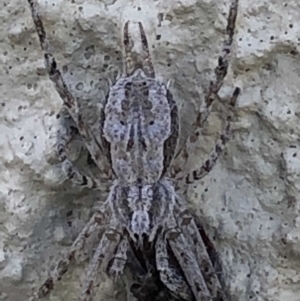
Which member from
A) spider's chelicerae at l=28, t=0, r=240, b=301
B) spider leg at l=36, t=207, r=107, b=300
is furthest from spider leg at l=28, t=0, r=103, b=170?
spider leg at l=36, t=207, r=107, b=300

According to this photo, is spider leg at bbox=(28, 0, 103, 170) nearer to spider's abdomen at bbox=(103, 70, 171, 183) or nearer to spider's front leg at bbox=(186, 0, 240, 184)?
spider's abdomen at bbox=(103, 70, 171, 183)

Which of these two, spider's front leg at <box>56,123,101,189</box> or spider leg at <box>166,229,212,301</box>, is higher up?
spider's front leg at <box>56,123,101,189</box>

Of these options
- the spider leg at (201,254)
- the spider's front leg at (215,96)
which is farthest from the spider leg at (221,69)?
the spider leg at (201,254)

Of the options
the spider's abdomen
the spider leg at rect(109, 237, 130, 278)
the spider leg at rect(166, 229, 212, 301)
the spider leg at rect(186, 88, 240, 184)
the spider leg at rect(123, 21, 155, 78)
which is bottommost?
the spider leg at rect(166, 229, 212, 301)

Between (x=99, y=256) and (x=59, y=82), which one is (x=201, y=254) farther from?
(x=59, y=82)

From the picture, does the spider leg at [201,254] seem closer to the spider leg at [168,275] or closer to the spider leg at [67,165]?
the spider leg at [168,275]

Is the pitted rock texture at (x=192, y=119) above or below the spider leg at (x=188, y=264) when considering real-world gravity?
above
